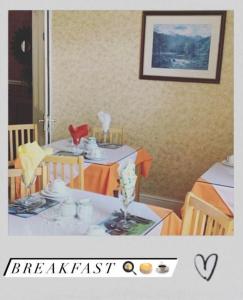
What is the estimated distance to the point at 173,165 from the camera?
2346mm

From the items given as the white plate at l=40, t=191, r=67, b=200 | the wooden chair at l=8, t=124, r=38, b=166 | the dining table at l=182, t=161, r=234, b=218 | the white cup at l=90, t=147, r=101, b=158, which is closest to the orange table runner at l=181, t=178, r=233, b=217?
the dining table at l=182, t=161, r=234, b=218

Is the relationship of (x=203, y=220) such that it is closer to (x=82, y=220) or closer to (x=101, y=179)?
(x=82, y=220)

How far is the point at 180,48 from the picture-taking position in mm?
2141

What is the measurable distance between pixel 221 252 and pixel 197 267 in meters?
0.06

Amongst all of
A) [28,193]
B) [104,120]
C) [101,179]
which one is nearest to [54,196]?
[28,193]

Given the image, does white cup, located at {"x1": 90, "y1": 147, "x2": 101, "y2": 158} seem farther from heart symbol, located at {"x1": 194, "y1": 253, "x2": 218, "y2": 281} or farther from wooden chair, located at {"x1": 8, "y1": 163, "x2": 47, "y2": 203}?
heart symbol, located at {"x1": 194, "y1": 253, "x2": 218, "y2": 281}

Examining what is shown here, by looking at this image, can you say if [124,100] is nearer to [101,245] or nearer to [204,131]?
[204,131]

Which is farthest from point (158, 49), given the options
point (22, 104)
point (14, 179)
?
point (14, 179)

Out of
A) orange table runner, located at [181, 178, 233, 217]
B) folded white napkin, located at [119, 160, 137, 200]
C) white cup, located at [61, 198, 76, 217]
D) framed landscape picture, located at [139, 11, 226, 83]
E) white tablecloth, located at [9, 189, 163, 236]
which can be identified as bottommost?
orange table runner, located at [181, 178, 233, 217]

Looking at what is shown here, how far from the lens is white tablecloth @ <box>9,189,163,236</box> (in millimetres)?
1080

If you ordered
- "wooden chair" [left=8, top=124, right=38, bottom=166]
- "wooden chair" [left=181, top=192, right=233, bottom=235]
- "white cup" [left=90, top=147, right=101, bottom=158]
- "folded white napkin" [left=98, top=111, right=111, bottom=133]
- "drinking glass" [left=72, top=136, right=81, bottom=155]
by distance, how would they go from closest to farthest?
"wooden chair" [left=181, top=192, right=233, bottom=235] → "white cup" [left=90, top=147, right=101, bottom=158] → "drinking glass" [left=72, top=136, right=81, bottom=155] → "wooden chair" [left=8, top=124, right=38, bottom=166] → "folded white napkin" [left=98, top=111, right=111, bottom=133]

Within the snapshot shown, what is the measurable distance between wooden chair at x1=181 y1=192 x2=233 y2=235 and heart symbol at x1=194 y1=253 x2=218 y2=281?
8 cm

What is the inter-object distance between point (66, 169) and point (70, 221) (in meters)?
0.56

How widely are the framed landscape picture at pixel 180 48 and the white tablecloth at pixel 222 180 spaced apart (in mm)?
549
